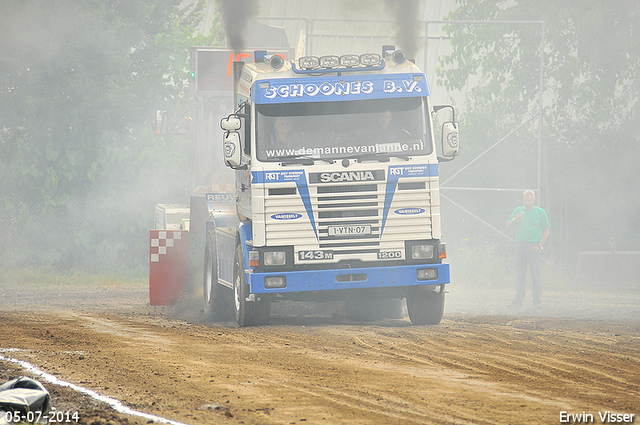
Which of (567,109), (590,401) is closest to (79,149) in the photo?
(567,109)

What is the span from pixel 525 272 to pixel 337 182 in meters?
6.33

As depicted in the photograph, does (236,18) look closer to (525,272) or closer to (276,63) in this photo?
(276,63)

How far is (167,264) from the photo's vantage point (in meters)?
13.8

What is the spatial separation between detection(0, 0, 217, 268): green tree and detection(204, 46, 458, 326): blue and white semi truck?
38.9 feet

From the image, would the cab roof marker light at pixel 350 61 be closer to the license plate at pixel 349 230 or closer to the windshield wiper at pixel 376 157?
the windshield wiper at pixel 376 157

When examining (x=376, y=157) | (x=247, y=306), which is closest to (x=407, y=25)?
(x=376, y=157)

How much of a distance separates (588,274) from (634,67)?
7.88 meters

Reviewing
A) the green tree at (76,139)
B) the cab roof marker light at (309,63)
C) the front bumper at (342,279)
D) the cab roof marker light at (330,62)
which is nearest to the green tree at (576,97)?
the green tree at (76,139)

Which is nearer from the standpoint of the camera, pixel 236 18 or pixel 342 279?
pixel 342 279

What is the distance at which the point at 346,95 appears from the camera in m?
9.89

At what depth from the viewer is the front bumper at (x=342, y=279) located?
9562 millimetres

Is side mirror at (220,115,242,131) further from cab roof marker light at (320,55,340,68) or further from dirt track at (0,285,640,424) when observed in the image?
dirt track at (0,285,640,424)

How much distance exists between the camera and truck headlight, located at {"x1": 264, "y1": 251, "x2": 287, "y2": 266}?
9.65 m

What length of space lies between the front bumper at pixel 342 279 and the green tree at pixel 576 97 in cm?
1412
